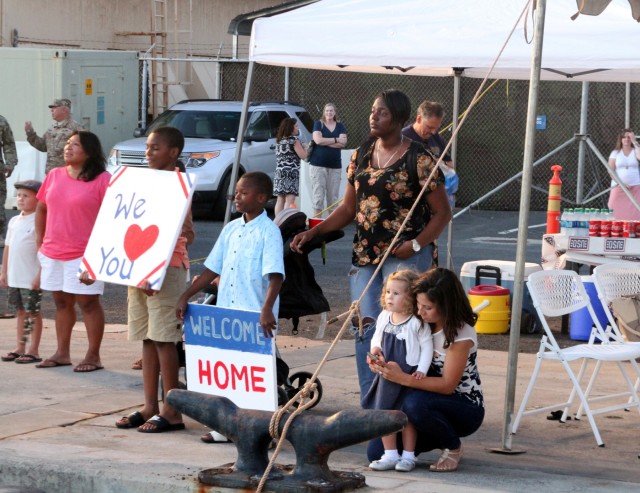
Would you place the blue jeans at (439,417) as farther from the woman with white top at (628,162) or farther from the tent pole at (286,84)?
the tent pole at (286,84)

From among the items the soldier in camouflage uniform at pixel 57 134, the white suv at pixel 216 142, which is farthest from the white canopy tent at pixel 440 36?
the white suv at pixel 216 142

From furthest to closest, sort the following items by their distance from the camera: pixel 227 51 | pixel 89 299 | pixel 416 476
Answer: pixel 227 51, pixel 89 299, pixel 416 476

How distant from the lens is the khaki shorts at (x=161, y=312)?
7.15 metres

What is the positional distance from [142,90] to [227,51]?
5.92 m

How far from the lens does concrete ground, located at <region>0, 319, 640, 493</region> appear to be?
20.1ft

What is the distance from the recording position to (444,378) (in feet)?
20.7

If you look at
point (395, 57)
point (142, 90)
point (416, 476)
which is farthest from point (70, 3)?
point (416, 476)

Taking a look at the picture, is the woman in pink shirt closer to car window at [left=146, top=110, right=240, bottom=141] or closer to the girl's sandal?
the girl's sandal

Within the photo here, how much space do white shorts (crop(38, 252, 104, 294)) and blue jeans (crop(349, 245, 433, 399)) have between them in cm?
230

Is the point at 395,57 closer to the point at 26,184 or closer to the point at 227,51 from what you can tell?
the point at 26,184

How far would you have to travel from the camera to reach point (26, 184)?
29.9ft

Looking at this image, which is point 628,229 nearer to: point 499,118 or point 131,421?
point 131,421

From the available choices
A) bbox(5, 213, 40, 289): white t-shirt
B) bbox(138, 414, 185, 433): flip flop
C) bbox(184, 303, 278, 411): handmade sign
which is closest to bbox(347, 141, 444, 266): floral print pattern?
bbox(184, 303, 278, 411): handmade sign

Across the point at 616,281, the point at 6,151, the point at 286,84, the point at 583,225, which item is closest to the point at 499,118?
the point at 286,84
